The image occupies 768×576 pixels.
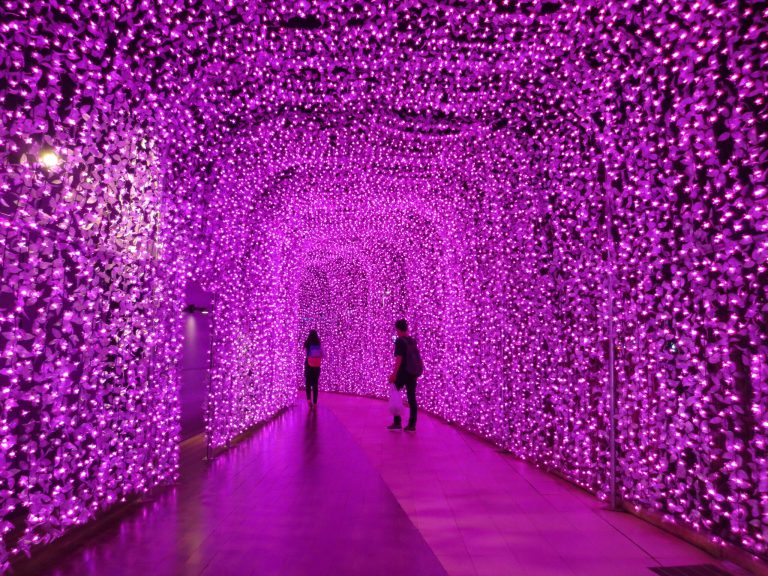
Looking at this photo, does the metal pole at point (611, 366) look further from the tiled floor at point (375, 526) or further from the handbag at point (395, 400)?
the handbag at point (395, 400)

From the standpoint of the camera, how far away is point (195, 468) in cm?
648

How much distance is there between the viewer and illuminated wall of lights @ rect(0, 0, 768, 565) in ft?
11.1

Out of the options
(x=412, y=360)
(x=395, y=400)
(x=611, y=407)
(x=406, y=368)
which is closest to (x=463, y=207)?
(x=412, y=360)

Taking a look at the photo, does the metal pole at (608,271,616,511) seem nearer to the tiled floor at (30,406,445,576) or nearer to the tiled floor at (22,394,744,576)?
the tiled floor at (22,394,744,576)

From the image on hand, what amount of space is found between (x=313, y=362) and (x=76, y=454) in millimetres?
9271

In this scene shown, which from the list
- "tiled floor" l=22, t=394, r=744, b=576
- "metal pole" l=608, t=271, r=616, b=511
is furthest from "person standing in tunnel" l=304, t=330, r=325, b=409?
"metal pole" l=608, t=271, r=616, b=511

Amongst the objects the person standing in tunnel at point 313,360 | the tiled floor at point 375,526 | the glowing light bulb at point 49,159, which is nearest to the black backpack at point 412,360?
the tiled floor at point 375,526

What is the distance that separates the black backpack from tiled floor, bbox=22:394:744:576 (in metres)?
2.38

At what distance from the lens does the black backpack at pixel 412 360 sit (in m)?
9.41

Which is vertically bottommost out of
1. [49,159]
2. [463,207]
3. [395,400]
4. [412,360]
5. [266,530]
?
[266,530]

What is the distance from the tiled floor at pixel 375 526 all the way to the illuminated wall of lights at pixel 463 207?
31 centimetres

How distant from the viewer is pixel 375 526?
4391 mm

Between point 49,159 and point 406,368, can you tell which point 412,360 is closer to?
point 406,368

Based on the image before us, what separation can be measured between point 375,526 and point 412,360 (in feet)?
16.8
